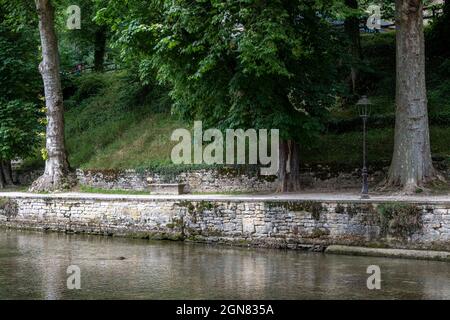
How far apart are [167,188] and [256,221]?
7.04m

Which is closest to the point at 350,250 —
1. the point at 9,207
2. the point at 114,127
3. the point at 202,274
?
the point at 202,274

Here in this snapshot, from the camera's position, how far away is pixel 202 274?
45.8ft

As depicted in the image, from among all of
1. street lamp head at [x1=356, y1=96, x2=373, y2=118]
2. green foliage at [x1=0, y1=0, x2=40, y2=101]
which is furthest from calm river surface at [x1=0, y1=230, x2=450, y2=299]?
green foliage at [x1=0, y1=0, x2=40, y2=101]

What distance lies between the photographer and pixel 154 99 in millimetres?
31375

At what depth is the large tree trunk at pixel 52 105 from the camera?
87.0 feet

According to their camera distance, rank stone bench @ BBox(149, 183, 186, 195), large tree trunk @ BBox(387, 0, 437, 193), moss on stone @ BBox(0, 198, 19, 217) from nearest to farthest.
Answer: large tree trunk @ BBox(387, 0, 437, 193)
stone bench @ BBox(149, 183, 186, 195)
moss on stone @ BBox(0, 198, 19, 217)

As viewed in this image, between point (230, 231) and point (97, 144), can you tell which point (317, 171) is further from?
point (97, 144)

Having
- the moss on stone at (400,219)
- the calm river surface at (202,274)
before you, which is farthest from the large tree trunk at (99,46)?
the moss on stone at (400,219)

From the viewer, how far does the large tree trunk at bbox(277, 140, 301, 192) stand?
21188mm

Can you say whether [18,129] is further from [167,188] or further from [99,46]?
[99,46]

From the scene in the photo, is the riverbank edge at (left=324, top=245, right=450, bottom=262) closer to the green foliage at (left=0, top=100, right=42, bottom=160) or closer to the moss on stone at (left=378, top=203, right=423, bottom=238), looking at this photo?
the moss on stone at (left=378, top=203, right=423, bottom=238)

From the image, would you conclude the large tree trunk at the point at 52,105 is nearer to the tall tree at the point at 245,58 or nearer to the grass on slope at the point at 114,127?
the grass on slope at the point at 114,127

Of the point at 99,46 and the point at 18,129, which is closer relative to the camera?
the point at 18,129

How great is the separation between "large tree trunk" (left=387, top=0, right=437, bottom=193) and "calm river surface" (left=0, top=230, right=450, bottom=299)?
13.6 feet
